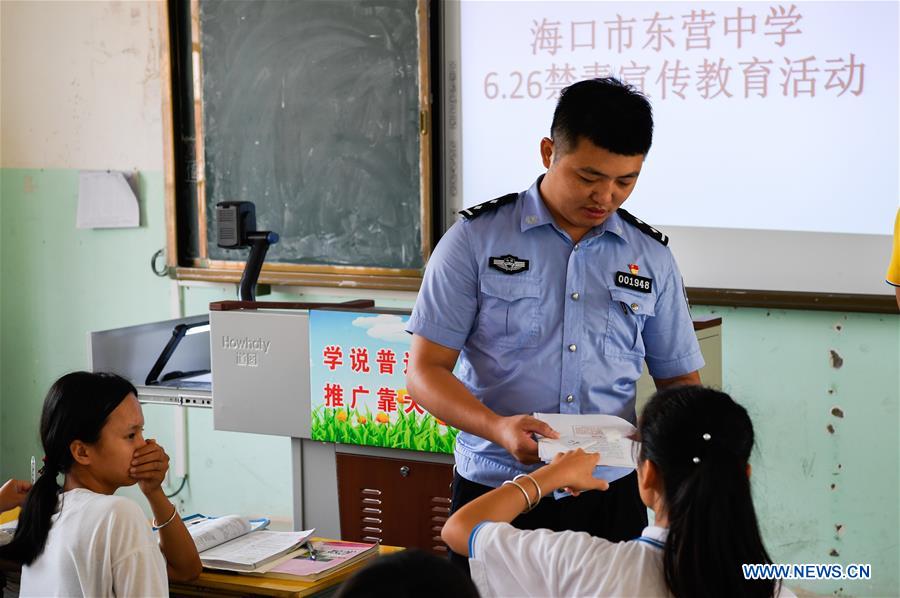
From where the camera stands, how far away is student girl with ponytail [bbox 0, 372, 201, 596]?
1.68m

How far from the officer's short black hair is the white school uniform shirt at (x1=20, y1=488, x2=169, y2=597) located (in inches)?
37.2

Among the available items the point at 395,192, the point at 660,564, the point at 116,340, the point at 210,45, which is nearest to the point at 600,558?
the point at 660,564

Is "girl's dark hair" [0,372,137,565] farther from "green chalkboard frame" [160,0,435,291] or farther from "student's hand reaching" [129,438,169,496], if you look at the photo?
"green chalkboard frame" [160,0,435,291]

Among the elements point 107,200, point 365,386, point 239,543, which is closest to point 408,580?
point 239,543

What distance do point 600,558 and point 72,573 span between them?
2.91 ft

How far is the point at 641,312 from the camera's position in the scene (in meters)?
1.80

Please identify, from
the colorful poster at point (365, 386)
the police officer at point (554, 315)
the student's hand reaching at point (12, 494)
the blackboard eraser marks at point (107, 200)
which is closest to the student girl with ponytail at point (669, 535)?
the police officer at point (554, 315)

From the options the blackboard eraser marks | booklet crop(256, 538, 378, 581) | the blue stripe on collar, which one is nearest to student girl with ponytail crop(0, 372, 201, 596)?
booklet crop(256, 538, 378, 581)

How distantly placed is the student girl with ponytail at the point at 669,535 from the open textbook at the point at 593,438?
0.36ft

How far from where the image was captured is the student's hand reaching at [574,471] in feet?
4.93

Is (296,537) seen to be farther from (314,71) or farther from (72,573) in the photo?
(314,71)

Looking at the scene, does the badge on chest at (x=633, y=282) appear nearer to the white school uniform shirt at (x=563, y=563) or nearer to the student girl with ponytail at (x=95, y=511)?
the white school uniform shirt at (x=563, y=563)

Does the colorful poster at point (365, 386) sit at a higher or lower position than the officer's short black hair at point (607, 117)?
lower

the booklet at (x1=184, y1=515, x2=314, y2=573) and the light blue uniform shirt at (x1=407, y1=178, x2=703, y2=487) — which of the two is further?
the booklet at (x1=184, y1=515, x2=314, y2=573)
